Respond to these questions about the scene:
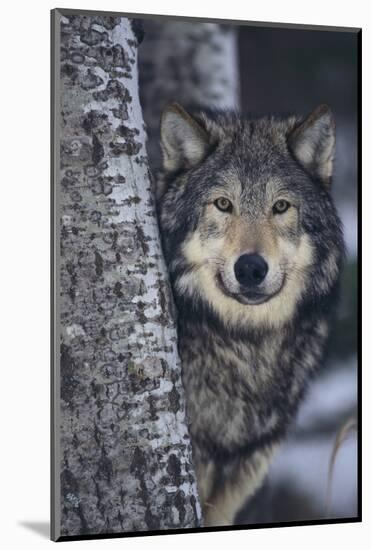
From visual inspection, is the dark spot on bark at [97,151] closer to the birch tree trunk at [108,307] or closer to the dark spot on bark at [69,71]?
the birch tree trunk at [108,307]

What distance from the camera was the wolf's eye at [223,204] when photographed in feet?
11.6

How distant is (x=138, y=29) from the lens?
356cm

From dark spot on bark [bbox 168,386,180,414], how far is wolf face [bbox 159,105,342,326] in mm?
335

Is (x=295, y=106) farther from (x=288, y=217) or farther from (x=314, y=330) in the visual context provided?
(x=314, y=330)

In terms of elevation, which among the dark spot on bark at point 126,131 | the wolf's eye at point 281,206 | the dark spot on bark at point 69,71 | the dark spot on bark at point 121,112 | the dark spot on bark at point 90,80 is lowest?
the wolf's eye at point 281,206

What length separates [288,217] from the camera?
357 centimetres

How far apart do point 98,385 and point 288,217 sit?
91 cm

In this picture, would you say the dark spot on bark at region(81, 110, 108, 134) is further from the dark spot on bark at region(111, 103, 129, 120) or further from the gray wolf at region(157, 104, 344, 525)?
the gray wolf at region(157, 104, 344, 525)

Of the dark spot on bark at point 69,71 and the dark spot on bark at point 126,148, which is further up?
the dark spot on bark at point 69,71

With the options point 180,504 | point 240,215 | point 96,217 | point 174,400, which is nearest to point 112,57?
point 96,217

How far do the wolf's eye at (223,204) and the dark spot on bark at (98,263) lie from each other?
467 mm

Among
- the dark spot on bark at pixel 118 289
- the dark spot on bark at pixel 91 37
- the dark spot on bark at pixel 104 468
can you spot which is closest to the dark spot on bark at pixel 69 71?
the dark spot on bark at pixel 91 37

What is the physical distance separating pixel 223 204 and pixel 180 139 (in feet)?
0.93

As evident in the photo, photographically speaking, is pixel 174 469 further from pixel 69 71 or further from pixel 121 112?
pixel 69 71
